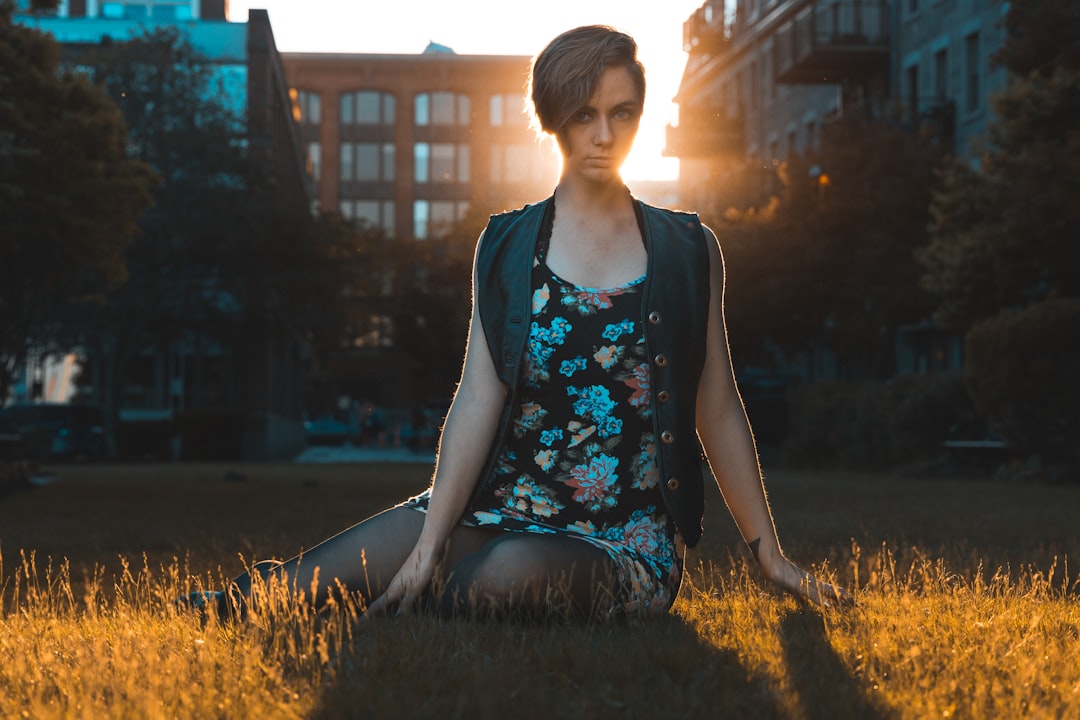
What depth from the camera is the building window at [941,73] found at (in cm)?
4016

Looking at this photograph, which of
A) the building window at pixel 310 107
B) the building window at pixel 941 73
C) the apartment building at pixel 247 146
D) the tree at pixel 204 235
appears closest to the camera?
the tree at pixel 204 235

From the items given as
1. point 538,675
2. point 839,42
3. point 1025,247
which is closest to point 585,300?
point 538,675

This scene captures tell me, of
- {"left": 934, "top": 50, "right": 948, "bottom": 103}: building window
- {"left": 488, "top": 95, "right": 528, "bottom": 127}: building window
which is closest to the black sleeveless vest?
{"left": 934, "top": 50, "right": 948, "bottom": 103}: building window

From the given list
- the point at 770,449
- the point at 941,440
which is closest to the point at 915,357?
the point at 770,449

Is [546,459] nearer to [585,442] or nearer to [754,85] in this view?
[585,442]

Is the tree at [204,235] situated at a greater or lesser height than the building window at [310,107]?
lesser

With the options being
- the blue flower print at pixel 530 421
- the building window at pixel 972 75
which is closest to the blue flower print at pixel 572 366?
the blue flower print at pixel 530 421

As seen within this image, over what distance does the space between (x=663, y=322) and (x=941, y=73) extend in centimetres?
3797

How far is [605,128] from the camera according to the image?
14.5 feet

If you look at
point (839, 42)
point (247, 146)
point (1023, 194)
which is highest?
point (839, 42)

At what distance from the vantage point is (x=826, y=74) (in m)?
46.3

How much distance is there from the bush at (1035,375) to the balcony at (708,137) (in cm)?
3407

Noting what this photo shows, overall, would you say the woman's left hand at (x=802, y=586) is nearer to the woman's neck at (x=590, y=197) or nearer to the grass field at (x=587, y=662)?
the grass field at (x=587, y=662)

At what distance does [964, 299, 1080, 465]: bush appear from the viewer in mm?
21500
